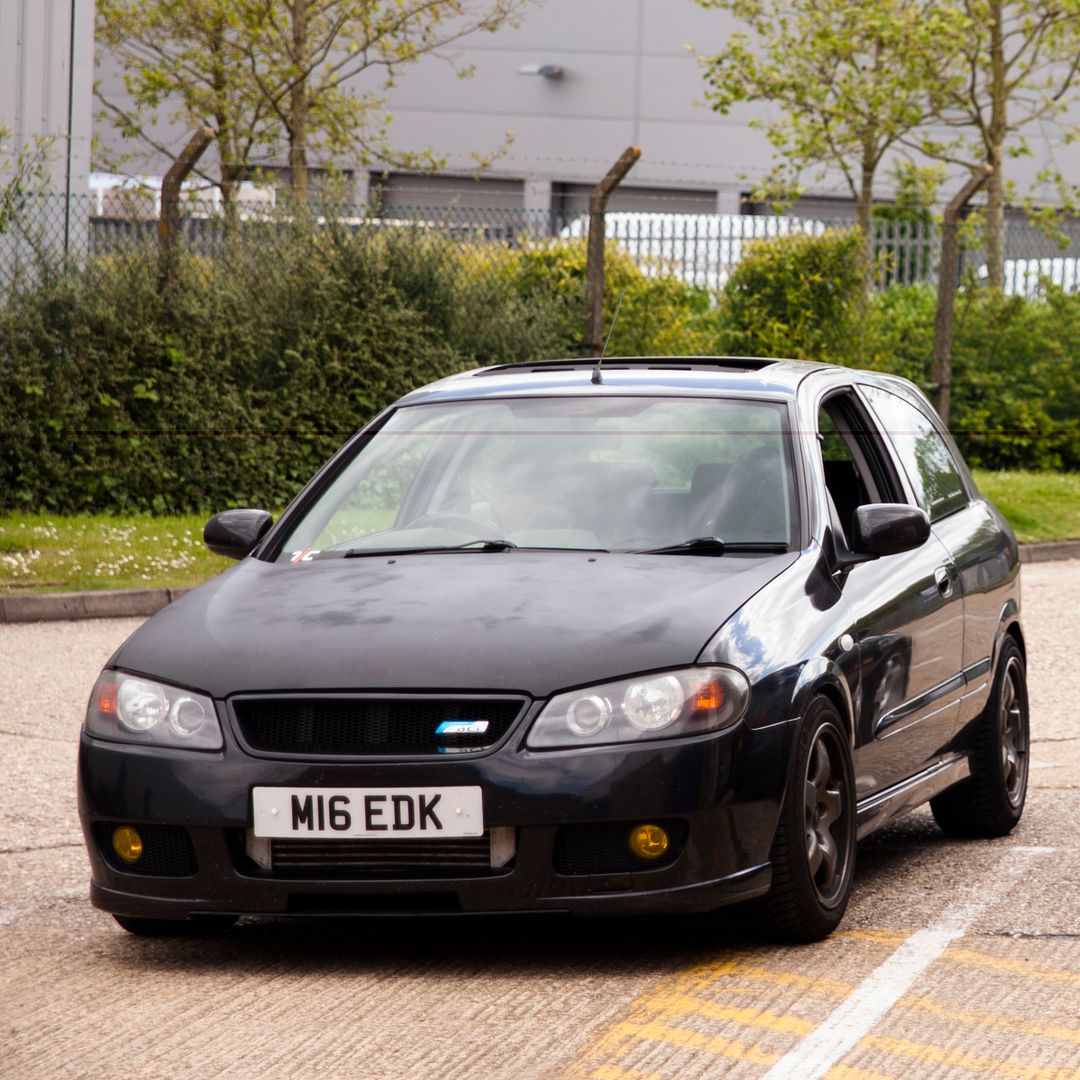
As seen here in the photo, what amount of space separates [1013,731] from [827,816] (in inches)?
81.8

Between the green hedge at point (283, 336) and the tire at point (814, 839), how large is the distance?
37.9 feet

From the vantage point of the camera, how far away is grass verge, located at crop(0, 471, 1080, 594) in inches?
536

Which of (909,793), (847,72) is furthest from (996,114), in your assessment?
(909,793)

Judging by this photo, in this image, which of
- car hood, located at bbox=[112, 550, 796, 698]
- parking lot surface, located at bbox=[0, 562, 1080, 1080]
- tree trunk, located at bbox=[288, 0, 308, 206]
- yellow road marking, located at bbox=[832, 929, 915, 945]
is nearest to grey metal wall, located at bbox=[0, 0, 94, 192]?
tree trunk, located at bbox=[288, 0, 308, 206]

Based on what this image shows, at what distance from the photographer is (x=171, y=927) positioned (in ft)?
18.0

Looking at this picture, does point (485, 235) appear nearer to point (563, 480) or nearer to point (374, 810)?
point (563, 480)

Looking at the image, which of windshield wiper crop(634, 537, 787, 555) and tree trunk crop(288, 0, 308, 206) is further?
Result: tree trunk crop(288, 0, 308, 206)

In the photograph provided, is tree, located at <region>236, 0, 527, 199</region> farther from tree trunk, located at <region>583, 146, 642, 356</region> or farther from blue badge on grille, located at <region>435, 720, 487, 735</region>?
blue badge on grille, located at <region>435, 720, 487, 735</region>

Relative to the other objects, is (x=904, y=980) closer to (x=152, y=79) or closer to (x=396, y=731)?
(x=396, y=731)

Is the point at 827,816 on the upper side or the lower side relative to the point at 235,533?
lower

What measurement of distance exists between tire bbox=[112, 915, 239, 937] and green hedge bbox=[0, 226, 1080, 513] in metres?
11.0

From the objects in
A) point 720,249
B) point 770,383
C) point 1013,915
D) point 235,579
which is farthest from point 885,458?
point 720,249

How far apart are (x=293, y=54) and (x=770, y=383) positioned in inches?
804

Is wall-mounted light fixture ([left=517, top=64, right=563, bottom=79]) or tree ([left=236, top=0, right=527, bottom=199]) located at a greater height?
wall-mounted light fixture ([left=517, top=64, right=563, bottom=79])
